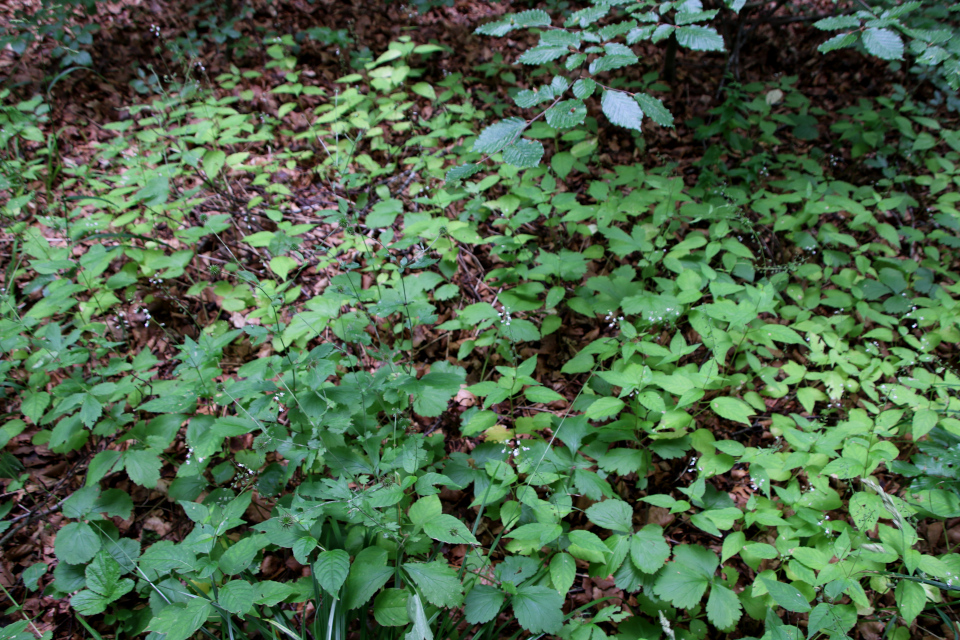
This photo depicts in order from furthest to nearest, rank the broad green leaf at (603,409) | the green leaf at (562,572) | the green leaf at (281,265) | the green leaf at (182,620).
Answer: the green leaf at (281,265)
the broad green leaf at (603,409)
the green leaf at (562,572)
the green leaf at (182,620)

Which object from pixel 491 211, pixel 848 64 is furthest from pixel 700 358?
pixel 848 64

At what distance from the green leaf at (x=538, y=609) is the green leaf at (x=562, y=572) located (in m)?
0.03

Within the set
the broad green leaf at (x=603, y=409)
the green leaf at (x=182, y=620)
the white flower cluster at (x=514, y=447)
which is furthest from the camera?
the broad green leaf at (x=603, y=409)

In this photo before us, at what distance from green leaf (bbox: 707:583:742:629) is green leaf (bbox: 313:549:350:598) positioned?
1212 mm

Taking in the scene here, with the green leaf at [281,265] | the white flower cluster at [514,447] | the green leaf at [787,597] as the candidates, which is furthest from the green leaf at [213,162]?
the green leaf at [787,597]

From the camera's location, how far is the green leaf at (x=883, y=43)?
1.69 metres

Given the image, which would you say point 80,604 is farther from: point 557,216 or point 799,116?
point 799,116

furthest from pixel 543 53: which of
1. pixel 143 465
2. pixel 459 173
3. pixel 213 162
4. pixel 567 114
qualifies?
pixel 213 162

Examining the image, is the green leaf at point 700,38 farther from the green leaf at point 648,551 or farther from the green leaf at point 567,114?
the green leaf at point 648,551

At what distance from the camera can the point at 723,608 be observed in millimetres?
1648

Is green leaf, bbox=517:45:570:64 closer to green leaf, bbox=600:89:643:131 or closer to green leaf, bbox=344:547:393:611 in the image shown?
green leaf, bbox=600:89:643:131

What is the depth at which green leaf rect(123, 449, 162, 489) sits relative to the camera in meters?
1.87

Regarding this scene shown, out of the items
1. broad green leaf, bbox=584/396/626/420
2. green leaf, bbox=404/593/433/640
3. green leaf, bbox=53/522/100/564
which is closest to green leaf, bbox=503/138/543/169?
broad green leaf, bbox=584/396/626/420

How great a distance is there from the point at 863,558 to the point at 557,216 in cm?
216
